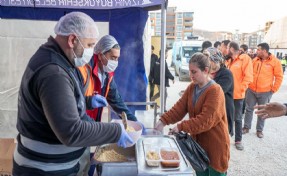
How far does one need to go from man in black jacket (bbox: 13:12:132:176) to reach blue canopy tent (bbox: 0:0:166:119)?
69.1 inches

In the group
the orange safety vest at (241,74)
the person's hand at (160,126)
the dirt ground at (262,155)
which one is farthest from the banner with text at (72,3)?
the dirt ground at (262,155)

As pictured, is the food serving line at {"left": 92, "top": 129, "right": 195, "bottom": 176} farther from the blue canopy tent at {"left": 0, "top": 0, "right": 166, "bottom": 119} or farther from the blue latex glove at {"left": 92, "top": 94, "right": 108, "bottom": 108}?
the blue canopy tent at {"left": 0, "top": 0, "right": 166, "bottom": 119}

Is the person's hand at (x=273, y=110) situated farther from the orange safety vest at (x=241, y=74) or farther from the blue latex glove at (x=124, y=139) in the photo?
the orange safety vest at (x=241, y=74)

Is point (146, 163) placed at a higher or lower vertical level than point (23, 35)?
lower

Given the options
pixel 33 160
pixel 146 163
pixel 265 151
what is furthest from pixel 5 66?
pixel 265 151

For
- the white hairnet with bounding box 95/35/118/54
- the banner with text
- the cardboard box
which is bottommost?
the cardboard box

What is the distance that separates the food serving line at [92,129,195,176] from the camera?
1480mm

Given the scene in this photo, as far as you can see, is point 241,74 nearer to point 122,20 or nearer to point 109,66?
point 122,20

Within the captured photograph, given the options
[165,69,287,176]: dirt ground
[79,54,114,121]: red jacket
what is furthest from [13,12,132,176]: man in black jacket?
[165,69,287,176]: dirt ground

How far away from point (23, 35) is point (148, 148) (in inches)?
106

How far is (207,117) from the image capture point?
2004mm

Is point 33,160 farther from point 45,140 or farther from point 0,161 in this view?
point 0,161

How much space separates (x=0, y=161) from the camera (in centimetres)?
260

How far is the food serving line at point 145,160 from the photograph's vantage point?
1.48 m
